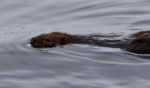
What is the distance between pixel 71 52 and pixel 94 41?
1.46ft

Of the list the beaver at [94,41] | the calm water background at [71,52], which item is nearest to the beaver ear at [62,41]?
the beaver at [94,41]

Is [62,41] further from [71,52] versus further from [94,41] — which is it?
[94,41]

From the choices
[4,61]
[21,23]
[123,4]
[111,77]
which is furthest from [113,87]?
[123,4]

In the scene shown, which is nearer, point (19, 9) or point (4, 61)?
point (4, 61)

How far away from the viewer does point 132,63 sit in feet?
28.6

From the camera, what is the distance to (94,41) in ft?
29.5

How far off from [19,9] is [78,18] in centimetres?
148

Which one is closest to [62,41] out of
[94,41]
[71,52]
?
[71,52]

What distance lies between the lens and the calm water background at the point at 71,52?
27.3 feet

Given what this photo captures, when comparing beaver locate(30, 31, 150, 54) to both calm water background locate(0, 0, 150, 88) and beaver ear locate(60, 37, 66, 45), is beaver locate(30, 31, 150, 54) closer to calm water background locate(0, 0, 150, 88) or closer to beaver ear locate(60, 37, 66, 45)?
beaver ear locate(60, 37, 66, 45)

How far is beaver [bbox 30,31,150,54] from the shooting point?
8.70 m

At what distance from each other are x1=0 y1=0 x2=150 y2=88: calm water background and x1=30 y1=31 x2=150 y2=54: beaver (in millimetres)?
102

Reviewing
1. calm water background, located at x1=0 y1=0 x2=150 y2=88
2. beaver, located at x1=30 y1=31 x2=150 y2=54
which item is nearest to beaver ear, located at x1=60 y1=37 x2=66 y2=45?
beaver, located at x1=30 y1=31 x2=150 y2=54

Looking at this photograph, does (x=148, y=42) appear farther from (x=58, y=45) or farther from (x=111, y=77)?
(x=58, y=45)
